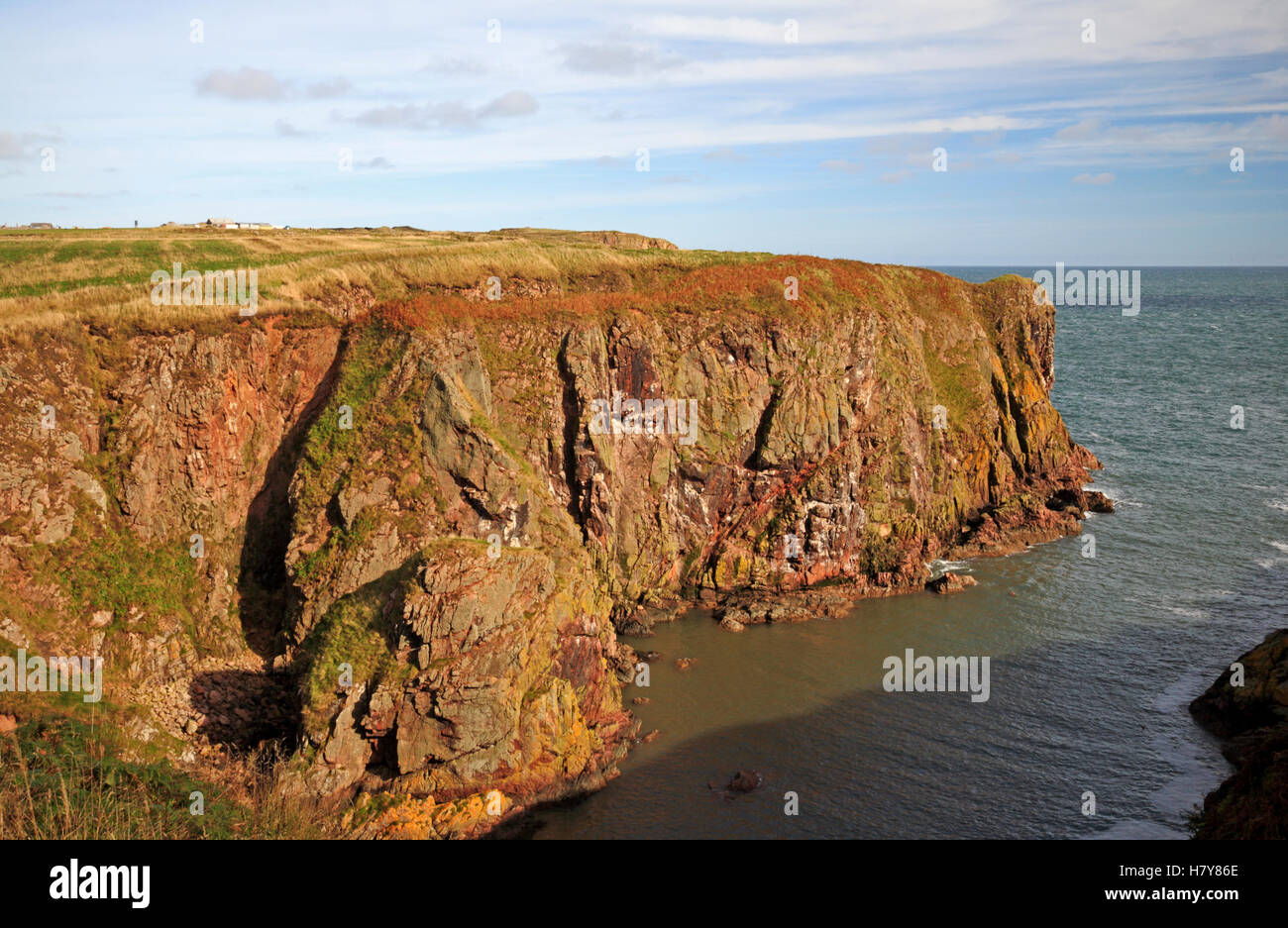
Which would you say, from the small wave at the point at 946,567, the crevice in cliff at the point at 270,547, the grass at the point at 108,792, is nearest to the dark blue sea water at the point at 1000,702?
the small wave at the point at 946,567

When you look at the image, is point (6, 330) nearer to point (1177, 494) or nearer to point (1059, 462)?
point (1059, 462)

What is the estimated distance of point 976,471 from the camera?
62.6 metres

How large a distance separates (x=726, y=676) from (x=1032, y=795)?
14100 millimetres

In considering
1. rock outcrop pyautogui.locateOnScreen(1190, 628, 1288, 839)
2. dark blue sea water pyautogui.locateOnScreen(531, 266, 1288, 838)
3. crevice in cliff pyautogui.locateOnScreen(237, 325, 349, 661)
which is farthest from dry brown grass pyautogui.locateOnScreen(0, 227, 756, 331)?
rock outcrop pyautogui.locateOnScreen(1190, 628, 1288, 839)

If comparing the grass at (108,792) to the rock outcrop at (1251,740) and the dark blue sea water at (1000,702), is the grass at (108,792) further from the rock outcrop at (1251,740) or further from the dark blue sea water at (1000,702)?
the rock outcrop at (1251,740)

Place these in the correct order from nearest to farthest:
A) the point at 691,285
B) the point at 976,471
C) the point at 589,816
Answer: the point at 589,816 < the point at 691,285 < the point at 976,471

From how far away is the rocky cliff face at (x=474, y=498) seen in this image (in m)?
31.8

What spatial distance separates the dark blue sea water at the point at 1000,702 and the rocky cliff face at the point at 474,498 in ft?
9.43

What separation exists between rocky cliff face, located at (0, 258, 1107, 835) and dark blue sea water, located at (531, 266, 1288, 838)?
9.43 ft

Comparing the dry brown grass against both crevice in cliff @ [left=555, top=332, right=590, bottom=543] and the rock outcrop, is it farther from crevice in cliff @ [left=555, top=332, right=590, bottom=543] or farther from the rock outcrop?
the rock outcrop

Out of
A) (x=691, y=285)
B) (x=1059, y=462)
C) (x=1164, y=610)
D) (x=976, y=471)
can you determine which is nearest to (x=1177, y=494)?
(x=1059, y=462)

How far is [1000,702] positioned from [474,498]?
2563cm

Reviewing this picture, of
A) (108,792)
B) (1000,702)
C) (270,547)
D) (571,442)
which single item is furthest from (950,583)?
(108,792)

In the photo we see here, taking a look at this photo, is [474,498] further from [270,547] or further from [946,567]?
[946,567]
